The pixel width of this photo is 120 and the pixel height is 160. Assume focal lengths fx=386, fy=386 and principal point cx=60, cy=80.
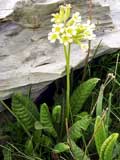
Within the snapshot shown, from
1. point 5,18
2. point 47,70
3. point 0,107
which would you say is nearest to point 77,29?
point 47,70

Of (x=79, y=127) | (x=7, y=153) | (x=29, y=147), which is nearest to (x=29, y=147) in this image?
(x=29, y=147)

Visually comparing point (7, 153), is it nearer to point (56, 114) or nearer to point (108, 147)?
point (56, 114)

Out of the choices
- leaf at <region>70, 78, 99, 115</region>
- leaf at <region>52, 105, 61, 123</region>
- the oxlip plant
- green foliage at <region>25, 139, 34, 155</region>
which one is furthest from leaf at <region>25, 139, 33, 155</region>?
the oxlip plant

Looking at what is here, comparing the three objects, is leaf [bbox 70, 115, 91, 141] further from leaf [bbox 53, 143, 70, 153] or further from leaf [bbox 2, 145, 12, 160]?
leaf [bbox 2, 145, 12, 160]

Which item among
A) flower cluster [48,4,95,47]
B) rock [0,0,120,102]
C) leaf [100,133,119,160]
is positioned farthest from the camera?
rock [0,0,120,102]

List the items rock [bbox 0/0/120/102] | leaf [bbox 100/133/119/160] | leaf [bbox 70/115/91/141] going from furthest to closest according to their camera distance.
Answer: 1. rock [bbox 0/0/120/102]
2. leaf [bbox 70/115/91/141]
3. leaf [bbox 100/133/119/160]
